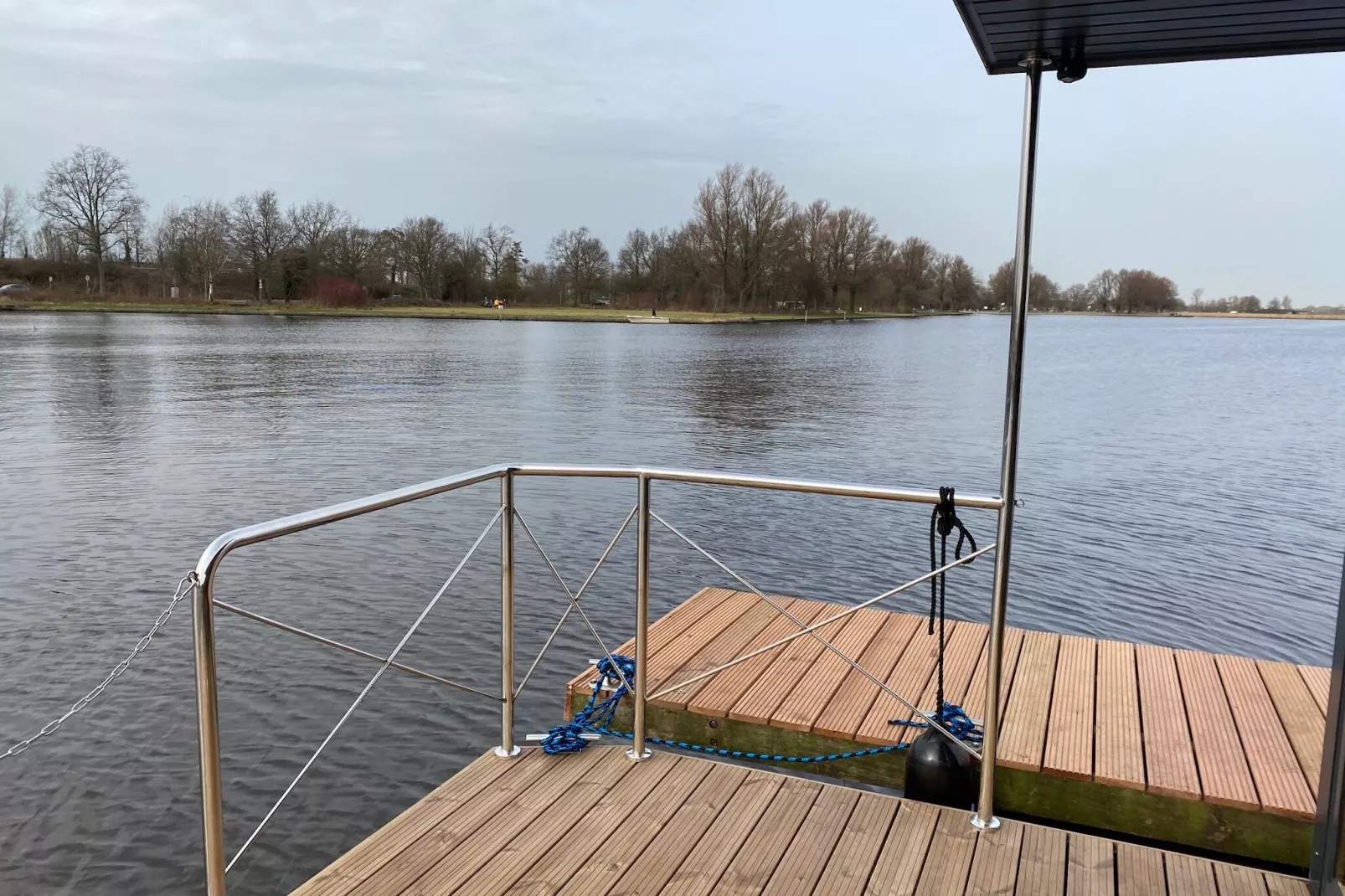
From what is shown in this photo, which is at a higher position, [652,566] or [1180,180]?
[1180,180]

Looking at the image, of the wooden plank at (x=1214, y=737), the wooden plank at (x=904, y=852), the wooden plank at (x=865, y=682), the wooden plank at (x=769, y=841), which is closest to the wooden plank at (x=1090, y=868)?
the wooden plank at (x=904, y=852)

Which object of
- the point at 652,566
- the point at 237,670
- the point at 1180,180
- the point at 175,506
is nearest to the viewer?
the point at 237,670

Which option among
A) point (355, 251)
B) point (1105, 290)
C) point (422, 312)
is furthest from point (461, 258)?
point (1105, 290)

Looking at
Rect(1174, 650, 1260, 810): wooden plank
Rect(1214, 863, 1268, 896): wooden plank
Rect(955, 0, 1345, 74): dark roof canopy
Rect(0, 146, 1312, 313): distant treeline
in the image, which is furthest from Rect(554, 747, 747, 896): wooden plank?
Rect(0, 146, 1312, 313): distant treeline

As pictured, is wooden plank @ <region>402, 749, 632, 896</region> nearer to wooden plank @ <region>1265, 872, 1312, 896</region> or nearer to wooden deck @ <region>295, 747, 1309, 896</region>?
wooden deck @ <region>295, 747, 1309, 896</region>

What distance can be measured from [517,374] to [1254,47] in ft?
85.3

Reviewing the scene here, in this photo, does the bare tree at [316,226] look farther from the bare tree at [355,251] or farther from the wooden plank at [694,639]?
the wooden plank at [694,639]

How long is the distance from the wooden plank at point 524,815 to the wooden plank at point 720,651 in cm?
63

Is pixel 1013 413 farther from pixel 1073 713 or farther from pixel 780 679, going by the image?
pixel 780 679

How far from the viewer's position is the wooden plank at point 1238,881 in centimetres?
248

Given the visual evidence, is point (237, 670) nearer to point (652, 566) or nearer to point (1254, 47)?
point (652, 566)

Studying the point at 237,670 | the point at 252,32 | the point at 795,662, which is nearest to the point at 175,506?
the point at 237,670

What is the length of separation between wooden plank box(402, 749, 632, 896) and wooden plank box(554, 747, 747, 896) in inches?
6.9

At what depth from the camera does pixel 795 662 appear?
4.34m
